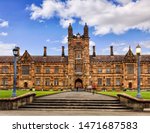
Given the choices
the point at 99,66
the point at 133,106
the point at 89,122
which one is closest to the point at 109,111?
the point at 133,106

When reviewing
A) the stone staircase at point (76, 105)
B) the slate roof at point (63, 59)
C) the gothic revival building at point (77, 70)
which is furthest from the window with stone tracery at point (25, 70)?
the stone staircase at point (76, 105)

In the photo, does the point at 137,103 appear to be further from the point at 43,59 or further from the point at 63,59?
the point at 43,59

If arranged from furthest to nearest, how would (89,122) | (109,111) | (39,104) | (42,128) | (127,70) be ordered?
(127,70) < (39,104) < (109,111) < (89,122) < (42,128)

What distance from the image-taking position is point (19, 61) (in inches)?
3246

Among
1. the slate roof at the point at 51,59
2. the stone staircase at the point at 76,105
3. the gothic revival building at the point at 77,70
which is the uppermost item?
the slate roof at the point at 51,59

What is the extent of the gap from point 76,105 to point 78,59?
5777 cm

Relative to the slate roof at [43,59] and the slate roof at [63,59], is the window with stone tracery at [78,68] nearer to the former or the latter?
the slate roof at [63,59]

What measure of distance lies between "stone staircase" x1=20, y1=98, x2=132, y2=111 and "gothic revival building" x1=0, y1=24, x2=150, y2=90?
2158 inches

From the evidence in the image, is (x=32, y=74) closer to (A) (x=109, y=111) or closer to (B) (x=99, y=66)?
(B) (x=99, y=66)

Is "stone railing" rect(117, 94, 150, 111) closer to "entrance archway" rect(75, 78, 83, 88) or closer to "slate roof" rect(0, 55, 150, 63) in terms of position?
"entrance archway" rect(75, 78, 83, 88)

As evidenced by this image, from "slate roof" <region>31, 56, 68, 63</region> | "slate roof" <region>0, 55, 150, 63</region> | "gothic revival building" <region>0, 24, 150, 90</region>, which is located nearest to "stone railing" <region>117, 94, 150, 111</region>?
"gothic revival building" <region>0, 24, 150, 90</region>

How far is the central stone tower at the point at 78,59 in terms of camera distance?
80.9 metres

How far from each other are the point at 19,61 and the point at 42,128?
7024 centimetres

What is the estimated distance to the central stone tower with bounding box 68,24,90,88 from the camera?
80.9 m
